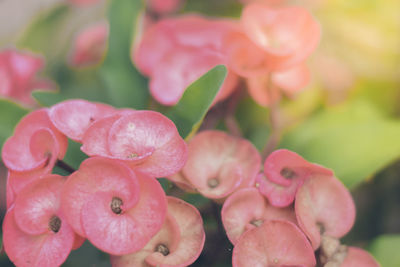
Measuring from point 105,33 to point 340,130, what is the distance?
1.80ft

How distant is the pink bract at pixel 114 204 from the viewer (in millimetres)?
394

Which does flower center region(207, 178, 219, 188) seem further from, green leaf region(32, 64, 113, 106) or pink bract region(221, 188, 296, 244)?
green leaf region(32, 64, 113, 106)

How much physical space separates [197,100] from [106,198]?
0.16 m

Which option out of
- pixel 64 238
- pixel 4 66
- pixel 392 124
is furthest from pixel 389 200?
pixel 4 66

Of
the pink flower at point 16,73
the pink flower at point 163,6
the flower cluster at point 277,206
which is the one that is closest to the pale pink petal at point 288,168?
the flower cluster at point 277,206

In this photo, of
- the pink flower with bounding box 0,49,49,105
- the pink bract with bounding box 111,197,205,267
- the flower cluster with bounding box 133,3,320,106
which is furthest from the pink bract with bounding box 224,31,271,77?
the pink flower with bounding box 0,49,49,105

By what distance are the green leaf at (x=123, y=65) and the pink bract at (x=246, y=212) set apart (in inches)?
10.9

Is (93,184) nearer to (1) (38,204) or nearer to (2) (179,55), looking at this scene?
(1) (38,204)

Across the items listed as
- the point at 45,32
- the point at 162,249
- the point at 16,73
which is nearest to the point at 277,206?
the point at 162,249

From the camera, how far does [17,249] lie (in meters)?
0.44

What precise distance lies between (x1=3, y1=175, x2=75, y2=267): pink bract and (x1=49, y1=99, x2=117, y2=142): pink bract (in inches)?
2.1

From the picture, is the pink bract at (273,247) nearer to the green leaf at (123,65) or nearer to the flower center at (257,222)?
the flower center at (257,222)

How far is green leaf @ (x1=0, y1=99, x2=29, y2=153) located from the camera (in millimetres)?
598

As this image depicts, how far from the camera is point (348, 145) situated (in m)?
0.61
